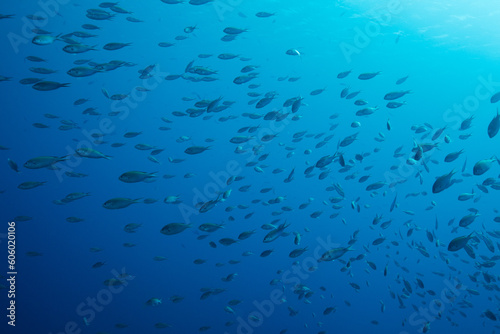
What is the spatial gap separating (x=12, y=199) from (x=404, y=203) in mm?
42926

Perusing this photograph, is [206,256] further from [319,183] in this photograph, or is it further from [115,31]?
[115,31]

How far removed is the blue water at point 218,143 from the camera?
68.4ft

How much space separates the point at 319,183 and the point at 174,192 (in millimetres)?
17863

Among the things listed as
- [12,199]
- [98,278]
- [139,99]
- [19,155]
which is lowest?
[98,278]

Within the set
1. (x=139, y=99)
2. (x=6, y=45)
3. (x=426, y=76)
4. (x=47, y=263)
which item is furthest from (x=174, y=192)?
(x=426, y=76)

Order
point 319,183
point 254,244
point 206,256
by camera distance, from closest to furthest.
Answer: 1. point 206,256
2. point 254,244
3. point 319,183

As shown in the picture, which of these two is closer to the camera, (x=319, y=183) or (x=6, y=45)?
(x=6, y=45)

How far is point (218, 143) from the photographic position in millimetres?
38812

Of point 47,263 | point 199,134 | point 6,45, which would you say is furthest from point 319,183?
point 6,45

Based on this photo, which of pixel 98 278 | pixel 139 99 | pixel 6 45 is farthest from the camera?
pixel 139 99

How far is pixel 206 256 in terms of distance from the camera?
3581 cm

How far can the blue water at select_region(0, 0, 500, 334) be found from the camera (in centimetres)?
2086

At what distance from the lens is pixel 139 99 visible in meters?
32.8

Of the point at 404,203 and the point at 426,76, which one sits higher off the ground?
the point at 426,76
